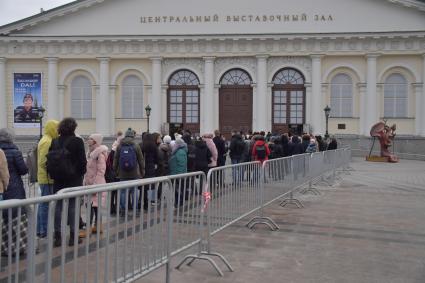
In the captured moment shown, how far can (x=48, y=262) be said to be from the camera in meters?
A: 3.66

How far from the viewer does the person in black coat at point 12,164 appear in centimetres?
756

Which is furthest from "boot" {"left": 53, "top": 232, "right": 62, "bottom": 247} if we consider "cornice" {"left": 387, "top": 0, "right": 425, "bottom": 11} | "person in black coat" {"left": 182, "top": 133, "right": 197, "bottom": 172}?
"cornice" {"left": 387, "top": 0, "right": 425, "bottom": 11}

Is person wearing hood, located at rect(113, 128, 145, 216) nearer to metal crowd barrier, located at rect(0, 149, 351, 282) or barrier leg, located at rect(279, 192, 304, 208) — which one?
metal crowd barrier, located at rect(0, 149, 351, 282)

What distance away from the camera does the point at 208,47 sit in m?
39.3

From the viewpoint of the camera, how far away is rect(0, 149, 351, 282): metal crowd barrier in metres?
3.46

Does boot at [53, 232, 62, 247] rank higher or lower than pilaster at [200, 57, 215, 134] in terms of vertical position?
lower

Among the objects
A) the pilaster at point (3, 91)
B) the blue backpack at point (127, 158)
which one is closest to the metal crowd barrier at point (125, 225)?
the blue backpack at point (127, 158)

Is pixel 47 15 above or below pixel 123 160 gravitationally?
above

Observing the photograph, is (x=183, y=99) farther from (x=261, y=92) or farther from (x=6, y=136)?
(x=6, y=136)

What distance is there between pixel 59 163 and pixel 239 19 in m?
33.3

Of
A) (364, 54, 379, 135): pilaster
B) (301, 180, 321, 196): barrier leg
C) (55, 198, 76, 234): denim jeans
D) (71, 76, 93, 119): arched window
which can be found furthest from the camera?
(71, 76, 93, 119): arched window

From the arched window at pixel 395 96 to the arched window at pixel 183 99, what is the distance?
46.5 ft

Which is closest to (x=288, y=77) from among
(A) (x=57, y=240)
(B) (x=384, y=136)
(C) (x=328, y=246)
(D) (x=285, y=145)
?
(B) (x=384, y=136)

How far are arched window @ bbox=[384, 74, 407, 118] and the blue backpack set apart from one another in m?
31.6
